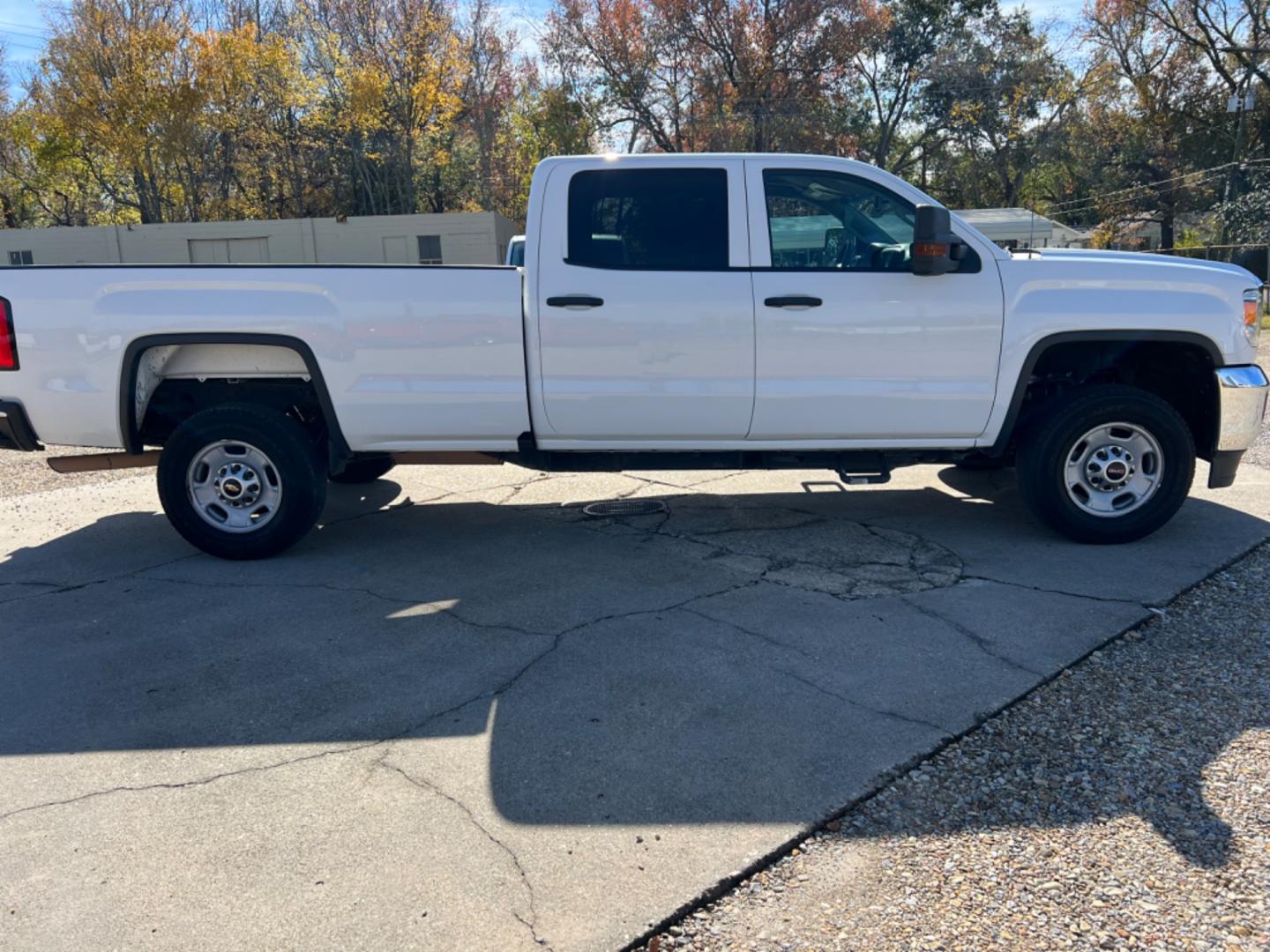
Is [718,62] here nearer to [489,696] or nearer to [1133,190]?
[1133,190]

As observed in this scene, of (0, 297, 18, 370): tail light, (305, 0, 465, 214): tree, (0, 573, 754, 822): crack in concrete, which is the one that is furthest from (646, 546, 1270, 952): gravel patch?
(305, 0, 465, 214): tree

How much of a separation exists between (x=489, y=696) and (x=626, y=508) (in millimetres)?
2973

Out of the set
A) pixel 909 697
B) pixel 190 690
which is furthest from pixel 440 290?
pixel 909 697

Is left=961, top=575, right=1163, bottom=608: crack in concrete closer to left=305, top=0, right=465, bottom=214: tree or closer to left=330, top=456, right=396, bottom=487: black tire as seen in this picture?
left=330, top=456, right=396, bottom=487: black tire

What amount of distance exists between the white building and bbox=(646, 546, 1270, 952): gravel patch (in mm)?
27041

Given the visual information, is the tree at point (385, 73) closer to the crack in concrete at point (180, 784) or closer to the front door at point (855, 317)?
the front door at point (855, 317)

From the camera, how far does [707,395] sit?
211 inches

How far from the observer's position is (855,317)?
208 inches

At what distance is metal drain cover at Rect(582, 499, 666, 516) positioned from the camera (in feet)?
21.5

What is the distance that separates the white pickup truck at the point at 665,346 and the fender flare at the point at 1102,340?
0.05 ft

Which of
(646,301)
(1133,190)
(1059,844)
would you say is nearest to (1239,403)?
(646,301)

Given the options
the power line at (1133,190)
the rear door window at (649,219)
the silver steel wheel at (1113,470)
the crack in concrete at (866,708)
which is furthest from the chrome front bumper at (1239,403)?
the power line at (1133,190)

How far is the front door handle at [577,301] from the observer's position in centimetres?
521

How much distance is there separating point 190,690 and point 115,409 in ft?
7.00
